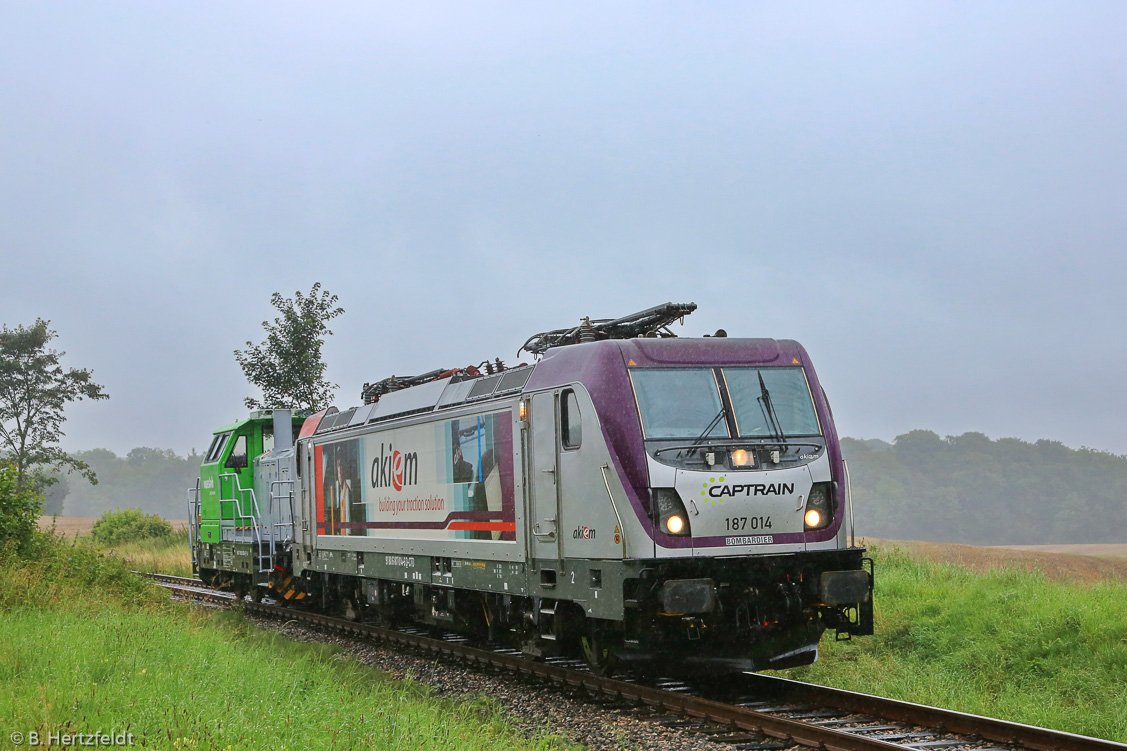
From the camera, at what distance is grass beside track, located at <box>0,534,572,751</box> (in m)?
6.82

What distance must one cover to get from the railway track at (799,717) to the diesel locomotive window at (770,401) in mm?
2365

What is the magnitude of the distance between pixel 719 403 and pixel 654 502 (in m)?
1.24

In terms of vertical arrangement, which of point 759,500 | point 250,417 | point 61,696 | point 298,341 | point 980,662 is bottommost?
point 980,662

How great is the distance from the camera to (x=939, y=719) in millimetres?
7898

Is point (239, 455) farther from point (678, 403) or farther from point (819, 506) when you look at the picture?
point (819, 506)

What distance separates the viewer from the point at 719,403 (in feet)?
31.5

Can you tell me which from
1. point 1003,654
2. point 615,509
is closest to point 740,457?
point 615,509

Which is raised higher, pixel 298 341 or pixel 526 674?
pixel 298 341

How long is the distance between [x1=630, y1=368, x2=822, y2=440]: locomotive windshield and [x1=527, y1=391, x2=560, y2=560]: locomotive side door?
1193 mm

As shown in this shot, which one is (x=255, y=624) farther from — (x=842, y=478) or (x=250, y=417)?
(x=842, y=478)

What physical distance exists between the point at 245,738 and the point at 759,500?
4.80 m

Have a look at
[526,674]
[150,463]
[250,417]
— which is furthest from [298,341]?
[150,463]

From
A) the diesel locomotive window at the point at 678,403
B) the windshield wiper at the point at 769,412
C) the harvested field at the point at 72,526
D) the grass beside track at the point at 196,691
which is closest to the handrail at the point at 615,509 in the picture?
the diesel locomotive window at the point at 678,403

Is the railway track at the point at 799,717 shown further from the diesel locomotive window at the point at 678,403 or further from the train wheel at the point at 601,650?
the diesel locomotive window at the point at 678,403
